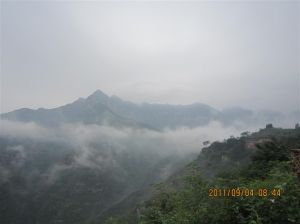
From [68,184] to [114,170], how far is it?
31270 millimetres

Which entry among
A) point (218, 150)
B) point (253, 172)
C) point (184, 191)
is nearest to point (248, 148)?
point (218, 150)

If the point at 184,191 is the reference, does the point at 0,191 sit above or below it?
below

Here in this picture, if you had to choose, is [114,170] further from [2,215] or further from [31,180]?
[2,215]

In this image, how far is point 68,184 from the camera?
171500mm

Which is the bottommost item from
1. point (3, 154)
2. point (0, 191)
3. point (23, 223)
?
point (23, 223)

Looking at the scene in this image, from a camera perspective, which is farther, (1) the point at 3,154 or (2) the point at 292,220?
(1) the point at 3,154

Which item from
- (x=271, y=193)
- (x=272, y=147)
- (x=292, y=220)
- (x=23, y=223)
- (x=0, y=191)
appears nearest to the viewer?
(x=292, y=220)

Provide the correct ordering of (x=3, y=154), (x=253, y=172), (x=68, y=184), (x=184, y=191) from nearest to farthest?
(x=184, y=191)
(x=253, y=172)
(x=68, y=184)
(x=3, y=154)
